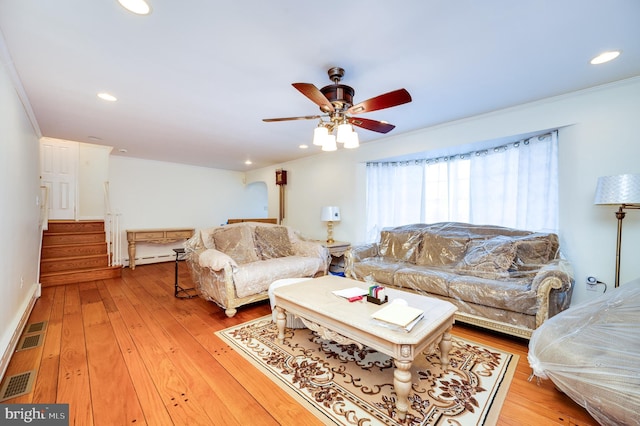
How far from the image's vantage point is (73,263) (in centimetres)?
Answer: 418

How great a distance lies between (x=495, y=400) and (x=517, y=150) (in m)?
2.76

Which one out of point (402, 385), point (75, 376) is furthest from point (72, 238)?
point (402, 385)

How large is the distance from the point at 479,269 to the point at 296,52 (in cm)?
276

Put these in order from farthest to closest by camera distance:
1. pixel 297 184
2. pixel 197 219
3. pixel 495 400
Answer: pixel 197 219 → pixel 297 184 → pixel 495 400

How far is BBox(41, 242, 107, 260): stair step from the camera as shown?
4.17m

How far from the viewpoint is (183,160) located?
5.39m

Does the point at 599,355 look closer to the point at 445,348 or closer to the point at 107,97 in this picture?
the point at 445,348

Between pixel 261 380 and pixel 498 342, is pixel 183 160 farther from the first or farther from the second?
pixel 498 342

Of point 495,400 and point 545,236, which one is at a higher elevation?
point 545,236

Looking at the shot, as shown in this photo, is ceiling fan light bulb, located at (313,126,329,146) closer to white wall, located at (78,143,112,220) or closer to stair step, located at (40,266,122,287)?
stair step, located at (40,266,122,287)

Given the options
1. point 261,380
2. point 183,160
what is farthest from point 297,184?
point 261,380

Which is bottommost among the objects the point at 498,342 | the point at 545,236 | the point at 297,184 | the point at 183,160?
the point at 498,342

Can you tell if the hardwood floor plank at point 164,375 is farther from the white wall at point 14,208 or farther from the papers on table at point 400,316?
the papers on table at point 400,316

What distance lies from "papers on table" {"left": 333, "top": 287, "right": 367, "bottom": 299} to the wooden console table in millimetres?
Answer: 4529
